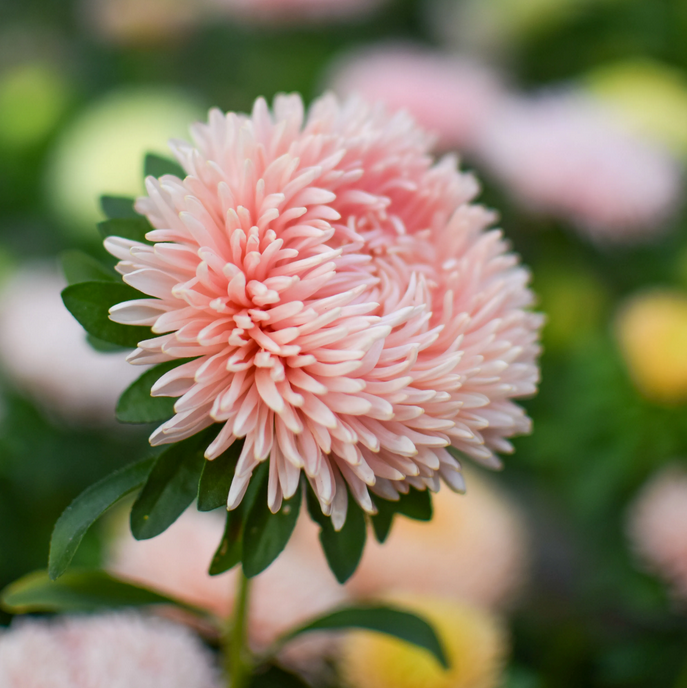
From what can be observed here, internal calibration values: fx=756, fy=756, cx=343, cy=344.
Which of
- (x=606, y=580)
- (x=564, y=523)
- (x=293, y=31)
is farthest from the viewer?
(x=293, y=31)

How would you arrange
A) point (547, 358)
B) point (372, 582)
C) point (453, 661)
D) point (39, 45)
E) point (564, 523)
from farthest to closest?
1. point (39, 45)
2. point (564, 523)
3. point (547, 358)
4. point (372, 582)
5. point (453, 661)

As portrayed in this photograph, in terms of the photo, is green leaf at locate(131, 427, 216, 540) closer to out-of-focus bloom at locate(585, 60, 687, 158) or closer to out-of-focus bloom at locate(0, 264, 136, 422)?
out-of-focus bloom at locate(0, 264, 136, 422)

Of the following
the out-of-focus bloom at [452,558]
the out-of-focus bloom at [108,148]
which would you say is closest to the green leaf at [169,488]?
the out-of-focus bloom at [452,558]

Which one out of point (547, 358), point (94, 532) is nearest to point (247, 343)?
point (94, 532)

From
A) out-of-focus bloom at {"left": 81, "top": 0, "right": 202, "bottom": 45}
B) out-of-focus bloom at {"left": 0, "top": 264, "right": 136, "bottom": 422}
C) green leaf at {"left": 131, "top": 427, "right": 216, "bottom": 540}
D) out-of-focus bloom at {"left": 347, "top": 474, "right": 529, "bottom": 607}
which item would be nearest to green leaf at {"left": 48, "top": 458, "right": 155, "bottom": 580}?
green leaf at {"left": 131, "top": 427, "right": 216, "bottom": 540}

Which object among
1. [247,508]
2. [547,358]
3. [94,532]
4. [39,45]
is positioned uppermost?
[39,45]

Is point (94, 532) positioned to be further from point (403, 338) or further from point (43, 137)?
point (43, 137)

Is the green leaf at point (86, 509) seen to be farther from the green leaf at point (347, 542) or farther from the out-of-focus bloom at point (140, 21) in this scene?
the out-of-focus bloom at point (140, 21)
